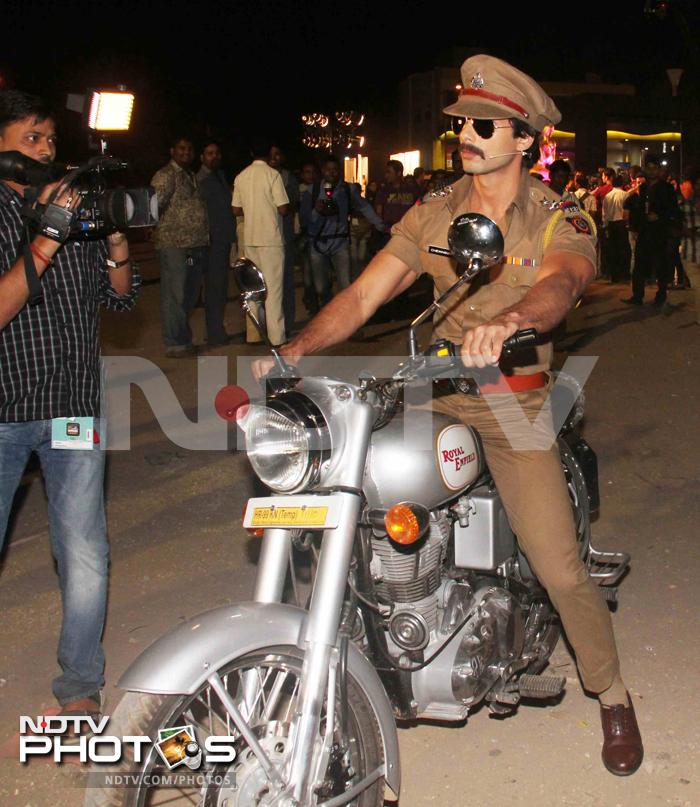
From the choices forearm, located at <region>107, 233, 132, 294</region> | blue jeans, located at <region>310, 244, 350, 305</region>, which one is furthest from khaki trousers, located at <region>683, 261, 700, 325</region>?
forearm, located at <region>107, 233, 132, 294</region>

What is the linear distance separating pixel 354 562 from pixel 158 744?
757mm

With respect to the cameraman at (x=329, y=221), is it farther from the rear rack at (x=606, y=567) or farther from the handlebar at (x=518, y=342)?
the handlebar at (x=518, y=342)

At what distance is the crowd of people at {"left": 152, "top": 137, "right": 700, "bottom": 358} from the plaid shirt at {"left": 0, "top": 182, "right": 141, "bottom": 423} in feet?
19.6

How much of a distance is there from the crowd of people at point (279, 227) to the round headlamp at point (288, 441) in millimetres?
6809

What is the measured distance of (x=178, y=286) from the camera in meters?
10.8

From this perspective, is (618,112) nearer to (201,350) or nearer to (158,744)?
(201,350)

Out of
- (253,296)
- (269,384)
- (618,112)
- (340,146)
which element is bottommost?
(269,384)

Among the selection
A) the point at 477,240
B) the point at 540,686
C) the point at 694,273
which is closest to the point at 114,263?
the point at 477,240

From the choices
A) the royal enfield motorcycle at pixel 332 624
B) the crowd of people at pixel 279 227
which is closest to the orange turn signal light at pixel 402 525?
the royal enfield motorcycle at pixel 332 624

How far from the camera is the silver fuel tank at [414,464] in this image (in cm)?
299

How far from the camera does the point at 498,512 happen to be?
346cm

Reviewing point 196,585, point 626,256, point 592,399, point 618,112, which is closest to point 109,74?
point 618,112

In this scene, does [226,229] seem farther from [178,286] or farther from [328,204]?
[328,204]

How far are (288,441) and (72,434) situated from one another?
130 centimetres
